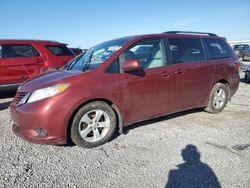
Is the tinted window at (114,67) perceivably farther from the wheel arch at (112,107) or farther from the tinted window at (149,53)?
the wheel arch at (112,107)

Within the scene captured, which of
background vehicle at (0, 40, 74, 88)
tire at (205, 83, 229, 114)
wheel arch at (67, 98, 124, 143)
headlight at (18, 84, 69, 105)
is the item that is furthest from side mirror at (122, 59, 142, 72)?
background vehicle at (0, 40, 74, 88)

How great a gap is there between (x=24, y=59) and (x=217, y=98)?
211 inches

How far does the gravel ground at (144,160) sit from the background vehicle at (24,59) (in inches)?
109

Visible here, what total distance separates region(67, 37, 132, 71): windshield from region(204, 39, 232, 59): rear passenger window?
6.29ft

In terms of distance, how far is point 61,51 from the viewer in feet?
26.8

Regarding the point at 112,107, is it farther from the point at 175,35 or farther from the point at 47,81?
the point at 175,35

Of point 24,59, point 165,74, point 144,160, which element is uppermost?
point 24,59

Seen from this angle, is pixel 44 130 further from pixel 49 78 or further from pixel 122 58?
pixel 122 58

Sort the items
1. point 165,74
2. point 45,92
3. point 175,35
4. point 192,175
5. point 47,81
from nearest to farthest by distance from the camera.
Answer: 1. point 192,175
2. point 45,92
3. point 47,81
4. point 165,74
5. point 175,35

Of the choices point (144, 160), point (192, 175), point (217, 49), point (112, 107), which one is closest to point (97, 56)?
point (112, 107)

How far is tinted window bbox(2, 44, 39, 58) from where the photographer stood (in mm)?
7168

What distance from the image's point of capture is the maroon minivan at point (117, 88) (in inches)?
140

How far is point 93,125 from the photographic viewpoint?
151 inches

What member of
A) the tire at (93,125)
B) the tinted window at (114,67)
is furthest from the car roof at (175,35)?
the tire at (93,125)
